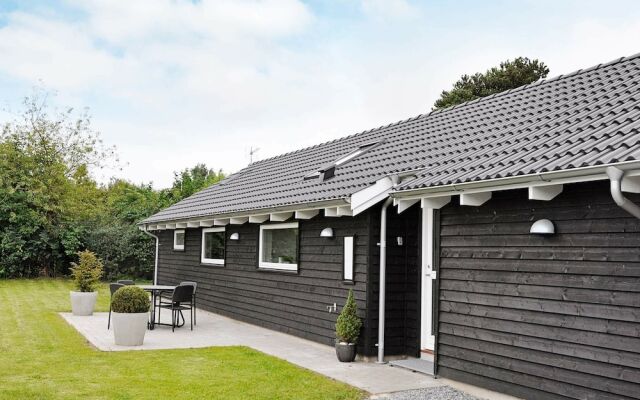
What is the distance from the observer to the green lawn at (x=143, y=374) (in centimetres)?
596

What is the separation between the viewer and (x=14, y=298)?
15.5m

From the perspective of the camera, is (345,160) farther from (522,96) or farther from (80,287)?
(80,287)

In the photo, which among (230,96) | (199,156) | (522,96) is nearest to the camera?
(522,96)

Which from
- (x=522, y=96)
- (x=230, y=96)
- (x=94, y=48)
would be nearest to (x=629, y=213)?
(x=522, y=96)

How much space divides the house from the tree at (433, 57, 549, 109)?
59.5 ft

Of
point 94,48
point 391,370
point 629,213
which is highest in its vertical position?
point 94,48

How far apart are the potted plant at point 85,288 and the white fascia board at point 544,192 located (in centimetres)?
992

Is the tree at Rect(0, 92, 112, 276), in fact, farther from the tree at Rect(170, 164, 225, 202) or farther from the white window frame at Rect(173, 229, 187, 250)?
the white window frame at Rect(173, 229, 187, 250)

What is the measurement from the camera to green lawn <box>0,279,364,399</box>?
235 inches

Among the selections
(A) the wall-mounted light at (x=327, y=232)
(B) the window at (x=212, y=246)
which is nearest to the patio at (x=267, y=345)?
(B) the window at (x=212, y=246)

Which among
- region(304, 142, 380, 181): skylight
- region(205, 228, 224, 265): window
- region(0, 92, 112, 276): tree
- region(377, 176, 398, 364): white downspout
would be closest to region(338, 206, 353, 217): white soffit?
region(377, 176, 398, 364): white downspout

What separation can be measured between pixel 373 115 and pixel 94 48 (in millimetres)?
17798

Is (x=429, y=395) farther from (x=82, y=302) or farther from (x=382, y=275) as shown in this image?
(x=82, y=302)

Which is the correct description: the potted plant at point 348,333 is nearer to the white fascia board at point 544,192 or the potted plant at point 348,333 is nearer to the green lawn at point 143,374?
the green lawn at point 143,374
